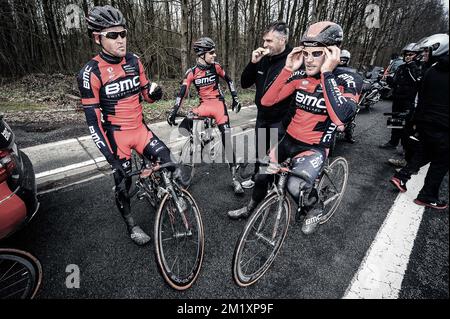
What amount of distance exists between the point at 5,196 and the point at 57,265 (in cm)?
91

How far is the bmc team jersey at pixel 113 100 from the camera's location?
2672mm

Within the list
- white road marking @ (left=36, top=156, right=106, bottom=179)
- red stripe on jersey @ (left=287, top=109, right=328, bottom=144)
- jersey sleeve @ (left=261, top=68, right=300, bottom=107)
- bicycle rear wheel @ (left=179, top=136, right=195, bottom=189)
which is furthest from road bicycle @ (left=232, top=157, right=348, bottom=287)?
white road marking @ (left=36, top=156, right=106, bottom=179)

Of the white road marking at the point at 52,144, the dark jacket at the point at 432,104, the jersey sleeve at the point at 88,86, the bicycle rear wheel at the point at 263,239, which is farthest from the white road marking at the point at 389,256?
the white road marking at the point at 52,144

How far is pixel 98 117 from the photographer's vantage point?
8.85ft

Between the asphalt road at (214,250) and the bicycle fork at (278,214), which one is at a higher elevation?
the bicycle fork at (278,214)

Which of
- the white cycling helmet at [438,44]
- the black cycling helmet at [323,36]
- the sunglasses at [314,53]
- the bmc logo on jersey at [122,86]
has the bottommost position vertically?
the bmc logo on jersey at [122,86]

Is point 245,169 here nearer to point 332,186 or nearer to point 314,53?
point 332,186

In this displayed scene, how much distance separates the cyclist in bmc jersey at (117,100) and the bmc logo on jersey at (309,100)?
1.71m

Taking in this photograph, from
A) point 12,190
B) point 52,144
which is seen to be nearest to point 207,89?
point 12,190

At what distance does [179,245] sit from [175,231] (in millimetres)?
240

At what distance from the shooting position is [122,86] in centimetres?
290

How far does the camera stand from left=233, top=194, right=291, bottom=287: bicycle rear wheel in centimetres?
250

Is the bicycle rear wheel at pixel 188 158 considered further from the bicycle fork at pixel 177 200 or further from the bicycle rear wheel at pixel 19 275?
the bicycle rear wheel at pixel 19 275

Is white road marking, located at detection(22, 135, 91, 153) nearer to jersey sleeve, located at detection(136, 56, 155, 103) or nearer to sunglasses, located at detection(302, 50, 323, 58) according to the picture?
jersey sleeve, located at detection(136, 56, 155, 103)
